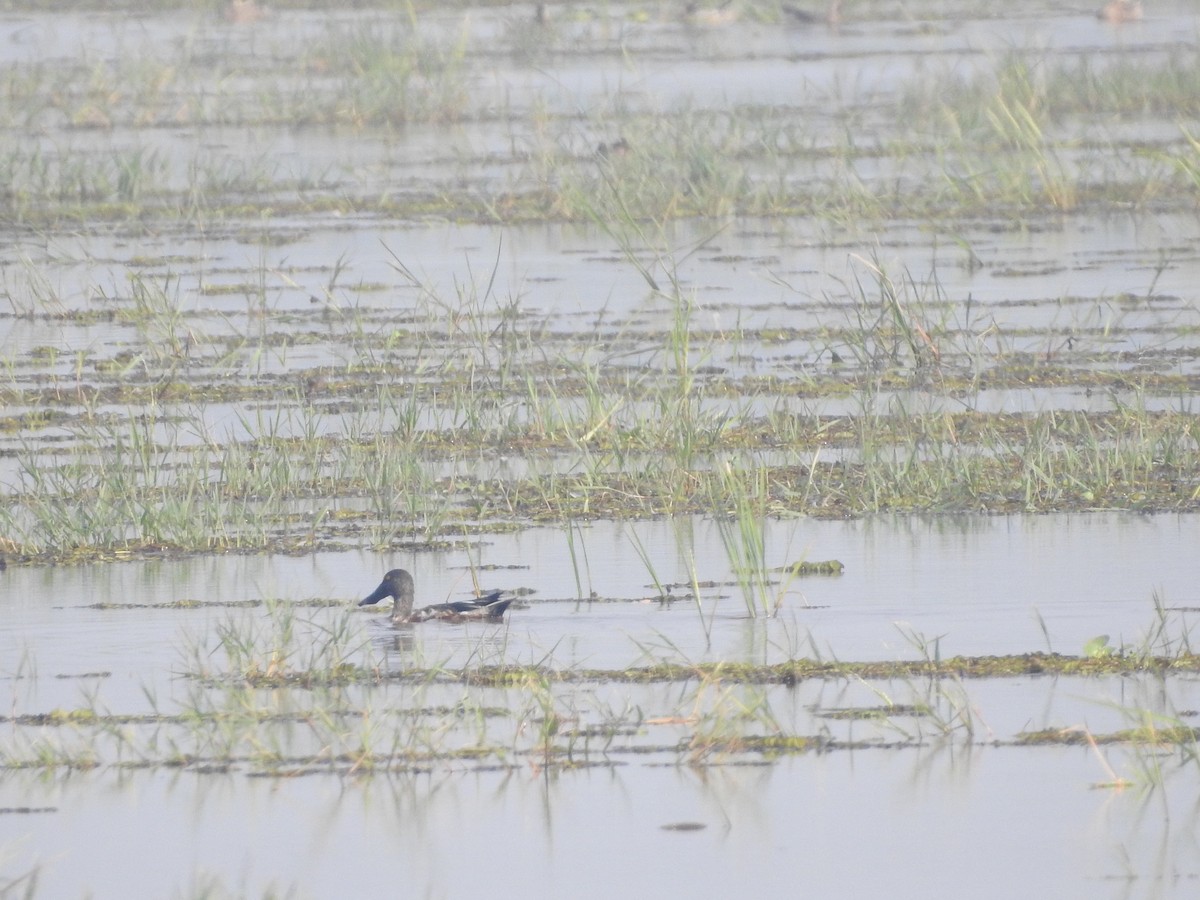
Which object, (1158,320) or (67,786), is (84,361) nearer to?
(1158,320)

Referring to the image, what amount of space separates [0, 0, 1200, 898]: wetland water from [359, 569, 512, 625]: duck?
0.43 feet

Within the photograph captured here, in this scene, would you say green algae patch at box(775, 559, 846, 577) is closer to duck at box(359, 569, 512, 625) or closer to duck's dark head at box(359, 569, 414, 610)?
duck at box(359, 569, 512, 625)

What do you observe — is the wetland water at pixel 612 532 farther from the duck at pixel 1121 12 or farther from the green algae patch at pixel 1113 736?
the duck at pixel 1121 12

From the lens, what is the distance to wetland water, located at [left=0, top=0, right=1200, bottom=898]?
20.1ft

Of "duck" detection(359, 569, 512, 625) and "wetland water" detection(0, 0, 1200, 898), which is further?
"duck" detection(359, 569, 512, 625)

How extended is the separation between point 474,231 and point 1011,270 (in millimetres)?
4265

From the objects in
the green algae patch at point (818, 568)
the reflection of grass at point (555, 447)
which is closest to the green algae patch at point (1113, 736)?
the reflection of grass at point (555, 447)

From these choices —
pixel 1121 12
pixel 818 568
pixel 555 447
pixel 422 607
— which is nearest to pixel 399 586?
pixel 422 607

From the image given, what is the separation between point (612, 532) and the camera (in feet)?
31.2

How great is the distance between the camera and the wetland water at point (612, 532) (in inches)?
242

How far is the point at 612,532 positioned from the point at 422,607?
4.32ft

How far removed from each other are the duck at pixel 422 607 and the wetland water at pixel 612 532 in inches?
5.2

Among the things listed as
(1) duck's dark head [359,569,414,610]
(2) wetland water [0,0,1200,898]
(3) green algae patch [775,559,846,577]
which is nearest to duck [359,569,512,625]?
(1) duck's dark head [359,569,414,610]

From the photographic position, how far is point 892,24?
120ft
